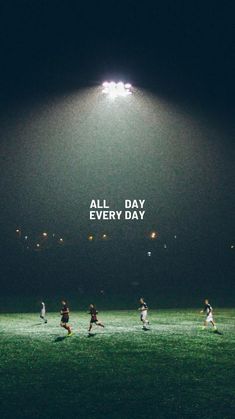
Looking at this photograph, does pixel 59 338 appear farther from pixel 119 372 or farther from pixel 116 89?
pixel 116 89

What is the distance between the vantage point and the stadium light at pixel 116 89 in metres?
40.8

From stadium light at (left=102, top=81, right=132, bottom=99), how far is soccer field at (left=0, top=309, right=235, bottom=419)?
62.8ft

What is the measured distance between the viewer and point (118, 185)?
2108 inches

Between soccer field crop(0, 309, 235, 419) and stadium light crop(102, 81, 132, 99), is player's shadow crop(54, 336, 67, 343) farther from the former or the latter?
stadium light crop(102, 81, 132, 99)

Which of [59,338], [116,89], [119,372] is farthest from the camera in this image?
[116,89]

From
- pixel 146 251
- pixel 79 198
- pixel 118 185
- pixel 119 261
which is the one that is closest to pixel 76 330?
pixel 118 185

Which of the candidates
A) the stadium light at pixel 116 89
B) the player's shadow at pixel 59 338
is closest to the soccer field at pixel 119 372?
the player's shadow at pixel 59 338

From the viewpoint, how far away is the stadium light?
134ft

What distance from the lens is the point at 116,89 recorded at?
134ft

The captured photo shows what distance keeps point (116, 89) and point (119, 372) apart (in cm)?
2629

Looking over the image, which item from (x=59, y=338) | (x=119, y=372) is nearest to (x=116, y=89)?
(x=59, y=338)

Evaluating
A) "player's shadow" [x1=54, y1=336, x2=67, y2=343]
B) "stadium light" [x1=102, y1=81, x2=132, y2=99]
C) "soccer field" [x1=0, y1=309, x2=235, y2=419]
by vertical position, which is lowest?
"soccer field" [x1=0, y1=309, x2=235, y2=419]

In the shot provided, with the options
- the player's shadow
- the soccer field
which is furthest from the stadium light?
the player's shadow

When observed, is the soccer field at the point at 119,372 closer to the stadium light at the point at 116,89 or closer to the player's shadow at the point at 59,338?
the player's shadow at the point at 59,338
